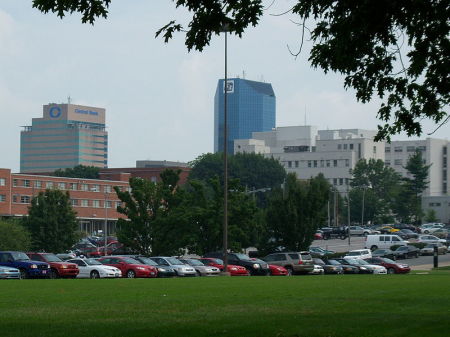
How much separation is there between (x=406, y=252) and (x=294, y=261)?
29.8 m

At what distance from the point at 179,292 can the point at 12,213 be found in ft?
372

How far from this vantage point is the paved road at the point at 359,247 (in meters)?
79.9

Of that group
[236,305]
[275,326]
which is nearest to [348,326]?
[275,326]

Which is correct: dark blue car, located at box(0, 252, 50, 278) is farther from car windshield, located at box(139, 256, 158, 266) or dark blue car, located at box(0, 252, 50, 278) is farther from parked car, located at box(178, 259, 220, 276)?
parked car, located at box(178, 259, 220, 276)

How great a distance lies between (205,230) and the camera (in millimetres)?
68875

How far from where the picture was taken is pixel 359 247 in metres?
106

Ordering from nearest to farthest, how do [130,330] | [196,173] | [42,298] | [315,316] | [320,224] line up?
1. [130,330]
2. [315,316]
3. [42,298]
4. [320,224]
5. [196,173]

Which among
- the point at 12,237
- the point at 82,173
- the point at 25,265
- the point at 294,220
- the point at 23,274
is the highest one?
the point at 82,173

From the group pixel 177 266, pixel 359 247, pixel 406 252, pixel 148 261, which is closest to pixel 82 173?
pixel 359 247

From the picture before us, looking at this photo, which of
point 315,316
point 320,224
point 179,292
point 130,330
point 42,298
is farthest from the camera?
point 320,224

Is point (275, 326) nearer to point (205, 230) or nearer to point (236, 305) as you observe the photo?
point (236, 305)

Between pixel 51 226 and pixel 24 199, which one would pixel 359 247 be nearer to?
pixel 51 226

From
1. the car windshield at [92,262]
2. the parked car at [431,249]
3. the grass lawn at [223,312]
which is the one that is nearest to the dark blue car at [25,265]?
the car windshield at [92,262]

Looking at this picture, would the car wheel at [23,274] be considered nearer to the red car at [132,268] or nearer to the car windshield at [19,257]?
the car windshield at [19,257]
